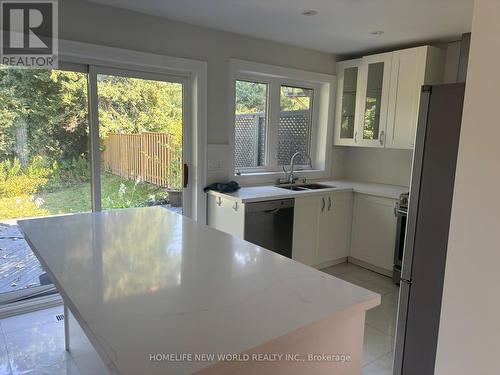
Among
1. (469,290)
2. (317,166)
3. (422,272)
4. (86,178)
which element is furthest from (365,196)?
(86,178)

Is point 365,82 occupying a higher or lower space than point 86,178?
higher

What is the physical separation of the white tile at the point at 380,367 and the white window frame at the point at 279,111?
6.67 feet

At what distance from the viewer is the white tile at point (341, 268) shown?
3693 millimetres

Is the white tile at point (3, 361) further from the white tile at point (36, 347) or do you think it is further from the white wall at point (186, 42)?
the white wall at point (186, 42)

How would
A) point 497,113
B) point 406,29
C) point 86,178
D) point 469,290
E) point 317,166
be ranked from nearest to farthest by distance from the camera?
1. point 497,113
2. point 469,290
3. point 86,178
4. point 406,29
5. point 317,166

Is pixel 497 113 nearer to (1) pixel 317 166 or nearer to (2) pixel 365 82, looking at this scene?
(2) pixel 365 82

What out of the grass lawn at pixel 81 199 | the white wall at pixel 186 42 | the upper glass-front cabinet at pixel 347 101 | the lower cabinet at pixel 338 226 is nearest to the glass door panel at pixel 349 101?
the upper glass-front cabinet at pixel 347 101

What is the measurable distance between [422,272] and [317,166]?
2.67 meters

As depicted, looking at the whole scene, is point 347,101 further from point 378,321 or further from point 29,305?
point 29,305

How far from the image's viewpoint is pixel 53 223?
6.16 ft

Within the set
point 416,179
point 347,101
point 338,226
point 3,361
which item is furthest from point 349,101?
point 3,361

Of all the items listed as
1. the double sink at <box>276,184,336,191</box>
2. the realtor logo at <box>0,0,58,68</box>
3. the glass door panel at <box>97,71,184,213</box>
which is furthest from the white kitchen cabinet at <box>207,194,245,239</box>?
the realtor logo at <box>0,0,58,68</box>

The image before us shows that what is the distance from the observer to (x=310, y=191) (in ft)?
11.2

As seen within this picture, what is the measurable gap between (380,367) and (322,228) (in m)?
1.57
